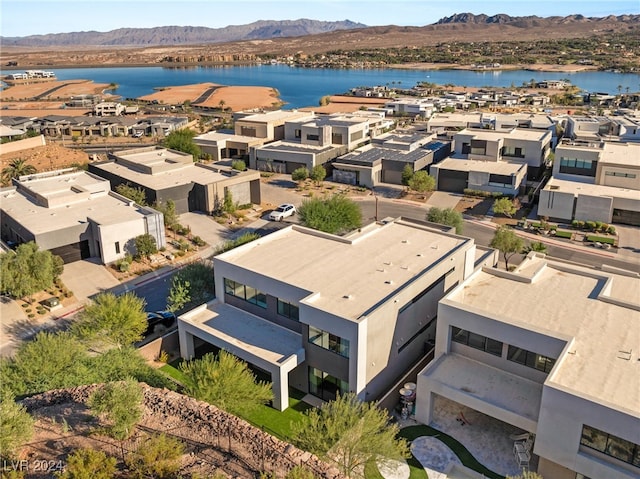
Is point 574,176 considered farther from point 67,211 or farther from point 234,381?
point 67,211

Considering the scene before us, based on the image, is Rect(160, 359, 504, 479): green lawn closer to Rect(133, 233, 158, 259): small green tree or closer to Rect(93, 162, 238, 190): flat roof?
Rect(133, 233, 158, 259): small green tree

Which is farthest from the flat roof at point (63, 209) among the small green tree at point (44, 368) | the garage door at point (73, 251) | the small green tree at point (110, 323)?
the small green tree at point (44, 368)

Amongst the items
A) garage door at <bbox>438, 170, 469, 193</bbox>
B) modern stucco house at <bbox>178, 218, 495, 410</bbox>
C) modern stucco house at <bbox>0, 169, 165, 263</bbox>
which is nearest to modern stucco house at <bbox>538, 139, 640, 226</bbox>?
garage door at <bbox>438, 170, 469, 193</bbox>

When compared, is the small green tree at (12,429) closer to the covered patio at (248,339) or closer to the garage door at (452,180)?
the covered patio at (248,339)


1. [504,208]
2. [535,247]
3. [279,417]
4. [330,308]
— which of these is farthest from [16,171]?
[535,247]

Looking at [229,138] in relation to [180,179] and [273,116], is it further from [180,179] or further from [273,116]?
[180,179]

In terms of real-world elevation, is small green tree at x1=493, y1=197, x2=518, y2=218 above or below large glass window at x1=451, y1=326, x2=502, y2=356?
below

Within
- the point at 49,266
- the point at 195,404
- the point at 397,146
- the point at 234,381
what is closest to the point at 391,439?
the point at 234,381

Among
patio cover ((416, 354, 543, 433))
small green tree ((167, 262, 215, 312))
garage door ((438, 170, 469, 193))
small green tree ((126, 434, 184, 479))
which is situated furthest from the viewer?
garage door ((438, 170, 469, 193))
